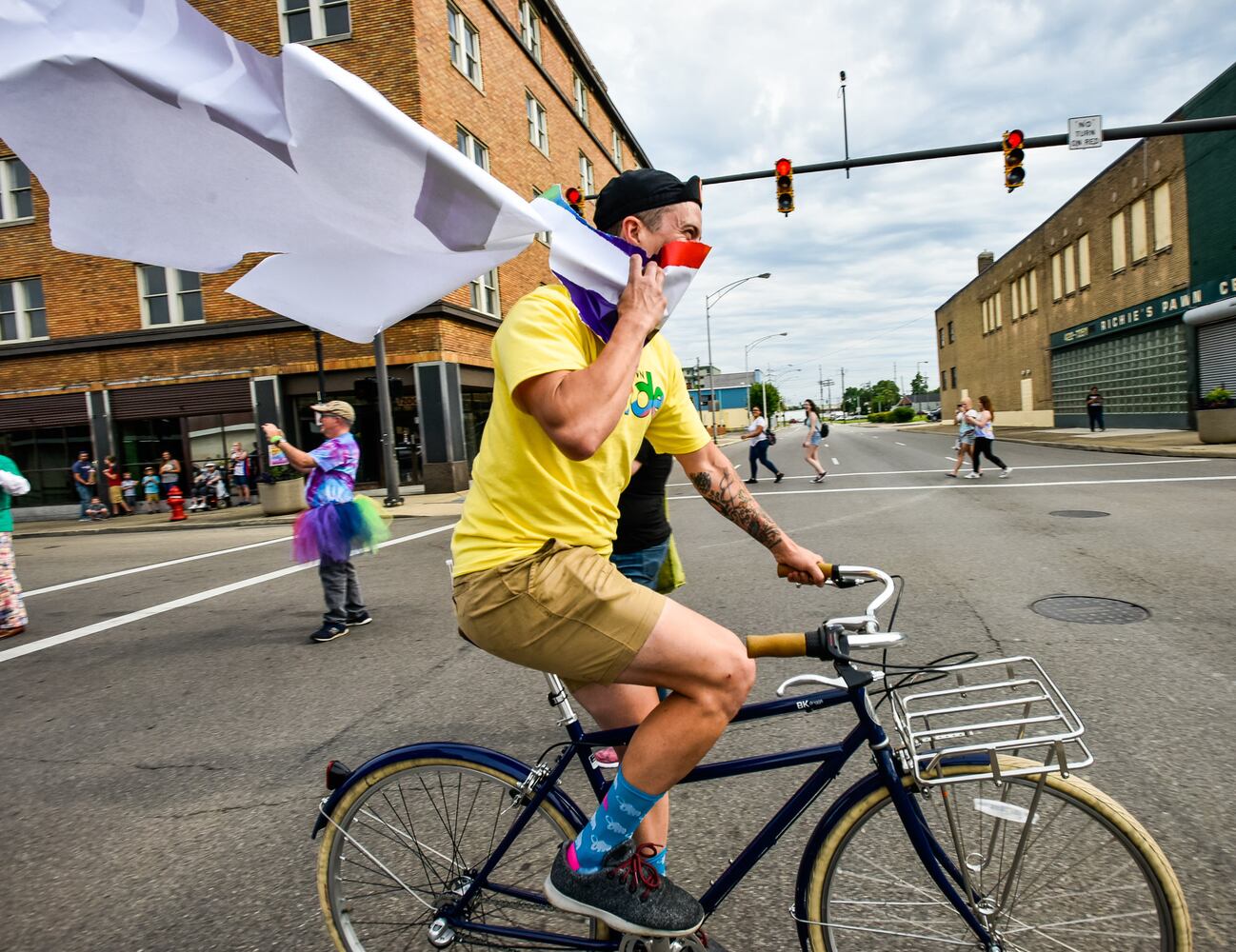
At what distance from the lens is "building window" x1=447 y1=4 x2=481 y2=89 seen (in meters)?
22.1

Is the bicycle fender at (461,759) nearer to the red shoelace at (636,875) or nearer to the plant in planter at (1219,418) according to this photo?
the red shoelace at (636,875)

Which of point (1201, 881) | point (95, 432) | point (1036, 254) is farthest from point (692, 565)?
point (1036, 254)

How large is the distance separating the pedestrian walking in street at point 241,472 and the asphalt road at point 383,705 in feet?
40.7

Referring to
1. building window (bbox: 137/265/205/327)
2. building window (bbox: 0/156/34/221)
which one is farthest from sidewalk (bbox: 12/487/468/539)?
building window (bbox: 0/156/34/221)

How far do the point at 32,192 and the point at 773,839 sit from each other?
28.8 metres

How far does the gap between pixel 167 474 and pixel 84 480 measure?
10.3 feet

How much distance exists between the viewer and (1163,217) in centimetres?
2616

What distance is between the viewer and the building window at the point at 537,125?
27688mm

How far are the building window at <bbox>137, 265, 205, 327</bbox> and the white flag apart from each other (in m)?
23.4

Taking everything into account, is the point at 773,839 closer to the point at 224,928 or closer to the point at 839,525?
the point at 224,928

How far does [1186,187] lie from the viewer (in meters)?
24.3

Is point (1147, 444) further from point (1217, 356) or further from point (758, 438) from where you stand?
point (758, 438)

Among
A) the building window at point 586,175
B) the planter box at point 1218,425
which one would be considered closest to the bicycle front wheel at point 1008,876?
the planter box at point 1218,425

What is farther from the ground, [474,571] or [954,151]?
[954,151]
